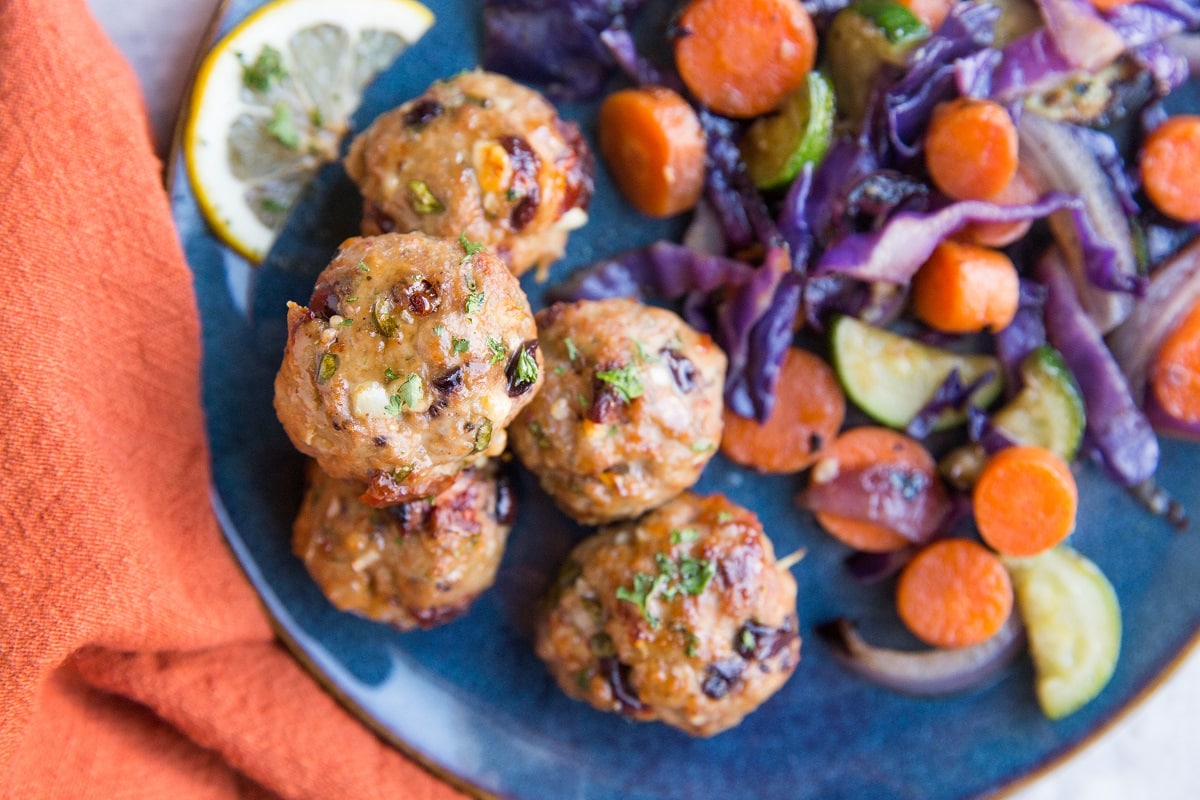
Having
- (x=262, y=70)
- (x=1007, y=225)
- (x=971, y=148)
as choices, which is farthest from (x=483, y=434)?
(x=1007, y=225)

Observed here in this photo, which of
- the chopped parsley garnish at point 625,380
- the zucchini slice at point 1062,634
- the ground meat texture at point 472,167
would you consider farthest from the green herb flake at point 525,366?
the zucchini slice at point 1062,634

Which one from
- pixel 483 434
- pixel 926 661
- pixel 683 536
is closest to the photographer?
pixel 483 434

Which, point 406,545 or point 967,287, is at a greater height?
point 406,545

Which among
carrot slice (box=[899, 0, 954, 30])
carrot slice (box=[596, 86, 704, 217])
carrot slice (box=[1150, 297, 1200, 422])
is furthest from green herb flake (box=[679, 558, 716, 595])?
carrot slice (box=[899, 0, 954, 30])

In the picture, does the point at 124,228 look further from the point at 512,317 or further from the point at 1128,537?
the point at 1128,537

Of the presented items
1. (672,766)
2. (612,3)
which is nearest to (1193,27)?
(612,3)

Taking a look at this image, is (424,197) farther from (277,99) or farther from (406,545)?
(406,545)
